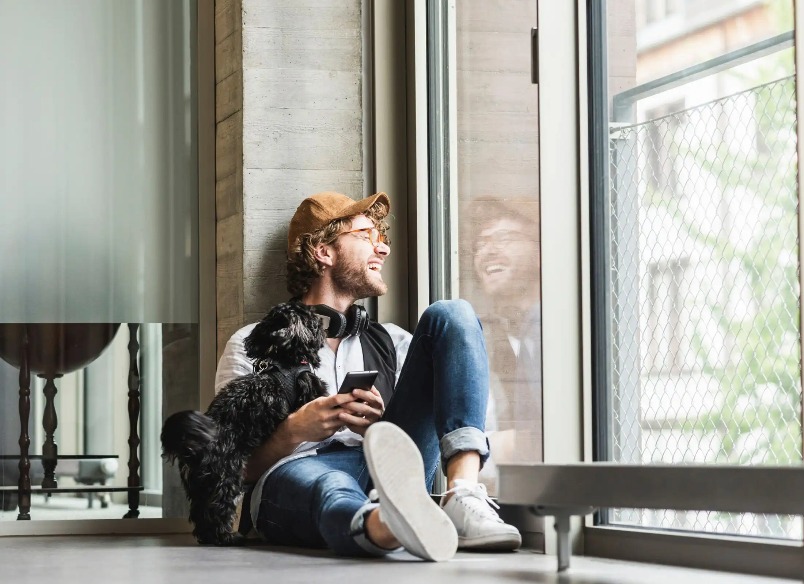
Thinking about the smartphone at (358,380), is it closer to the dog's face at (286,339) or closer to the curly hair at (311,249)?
the dog's face at (286,339)

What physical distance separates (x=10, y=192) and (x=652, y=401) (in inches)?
77.4

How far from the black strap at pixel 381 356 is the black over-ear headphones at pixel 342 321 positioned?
0.04 m

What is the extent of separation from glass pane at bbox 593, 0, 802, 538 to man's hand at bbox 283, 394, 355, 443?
57 cm

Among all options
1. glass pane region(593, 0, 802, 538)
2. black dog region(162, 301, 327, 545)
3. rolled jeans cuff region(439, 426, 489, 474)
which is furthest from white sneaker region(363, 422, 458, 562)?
black dog region(162, 301, 327, 545)

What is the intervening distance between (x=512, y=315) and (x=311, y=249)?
56 centimetres

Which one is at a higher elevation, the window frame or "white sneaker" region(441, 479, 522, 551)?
the window frame

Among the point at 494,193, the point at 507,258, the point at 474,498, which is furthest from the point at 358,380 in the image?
the point at 494,193

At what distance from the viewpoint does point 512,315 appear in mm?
2834

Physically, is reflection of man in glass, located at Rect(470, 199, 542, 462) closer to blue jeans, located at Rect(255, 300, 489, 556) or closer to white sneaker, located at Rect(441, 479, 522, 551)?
blue jeans, located at Rect(255, 300, 489, 556)

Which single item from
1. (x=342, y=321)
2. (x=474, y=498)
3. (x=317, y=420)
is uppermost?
(x=342, y=321)

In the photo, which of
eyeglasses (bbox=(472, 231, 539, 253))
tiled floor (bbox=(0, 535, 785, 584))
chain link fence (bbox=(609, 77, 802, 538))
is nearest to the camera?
tiled floor (bbox=(0, 535, 785, 584))

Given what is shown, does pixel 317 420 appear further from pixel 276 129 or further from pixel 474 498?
pixel 276 129

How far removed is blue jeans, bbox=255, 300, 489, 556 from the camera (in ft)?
7.30

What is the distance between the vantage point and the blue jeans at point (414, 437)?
223 centimetres
